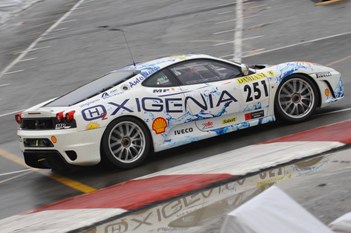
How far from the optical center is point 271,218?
4.06 m

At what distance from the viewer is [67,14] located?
105 ft

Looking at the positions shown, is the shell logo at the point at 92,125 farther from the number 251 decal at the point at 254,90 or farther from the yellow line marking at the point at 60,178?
the number 251 decal at the point at 254,90

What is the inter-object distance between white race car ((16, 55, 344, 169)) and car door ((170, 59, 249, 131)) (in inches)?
0.5

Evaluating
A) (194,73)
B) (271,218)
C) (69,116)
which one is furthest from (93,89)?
(271,218)

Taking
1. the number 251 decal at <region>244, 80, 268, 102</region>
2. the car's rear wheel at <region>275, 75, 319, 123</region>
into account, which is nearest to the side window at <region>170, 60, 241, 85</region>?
the number 251 decal at <region>244, 80, 268, 102</region>

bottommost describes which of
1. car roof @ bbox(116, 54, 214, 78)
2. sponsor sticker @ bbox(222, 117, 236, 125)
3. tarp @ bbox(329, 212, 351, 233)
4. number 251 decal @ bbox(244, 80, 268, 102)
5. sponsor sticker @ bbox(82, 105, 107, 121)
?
sponsor sticker @ bbox(222, 117, 236, 125)

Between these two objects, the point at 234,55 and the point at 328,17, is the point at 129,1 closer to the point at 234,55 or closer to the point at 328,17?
the point at 328,17

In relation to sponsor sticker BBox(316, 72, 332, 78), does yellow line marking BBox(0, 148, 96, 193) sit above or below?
below

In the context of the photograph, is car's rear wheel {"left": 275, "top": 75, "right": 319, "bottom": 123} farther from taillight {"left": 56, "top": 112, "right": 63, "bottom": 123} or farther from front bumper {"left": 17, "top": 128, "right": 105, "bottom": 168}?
taillight {"left": 56, "top": 112, "right": 63, "bottom": 123}

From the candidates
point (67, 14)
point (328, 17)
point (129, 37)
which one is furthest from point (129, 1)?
point (328, 17)

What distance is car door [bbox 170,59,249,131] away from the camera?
10211 millimetres

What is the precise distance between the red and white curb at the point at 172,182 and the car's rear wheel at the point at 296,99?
100cm

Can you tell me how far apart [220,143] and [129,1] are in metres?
22.6

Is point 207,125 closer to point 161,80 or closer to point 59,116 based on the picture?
point 161,80
